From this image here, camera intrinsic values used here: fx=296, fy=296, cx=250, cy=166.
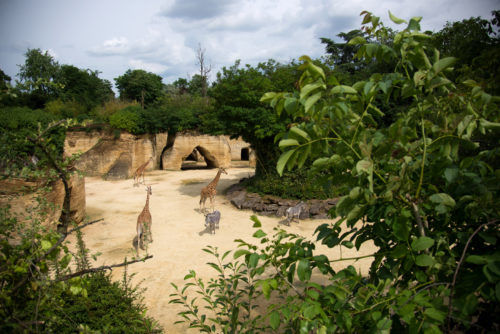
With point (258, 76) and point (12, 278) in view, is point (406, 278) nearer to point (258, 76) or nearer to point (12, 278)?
point (12, 278)

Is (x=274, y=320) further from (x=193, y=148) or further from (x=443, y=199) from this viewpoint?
(x=193, y=148)

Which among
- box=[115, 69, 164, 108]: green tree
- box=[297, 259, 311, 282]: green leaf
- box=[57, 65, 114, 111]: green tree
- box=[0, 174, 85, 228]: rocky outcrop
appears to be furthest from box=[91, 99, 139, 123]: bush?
box=[297, 259, 311, 282]: green leaf

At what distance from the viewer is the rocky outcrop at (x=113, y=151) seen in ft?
55.9

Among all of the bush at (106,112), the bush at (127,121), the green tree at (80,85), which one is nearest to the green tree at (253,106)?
the bush at (127,121)

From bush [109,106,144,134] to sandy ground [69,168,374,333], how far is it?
518 cm

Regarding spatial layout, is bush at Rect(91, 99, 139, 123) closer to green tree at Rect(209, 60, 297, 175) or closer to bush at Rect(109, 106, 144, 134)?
bush at Rect(109, 106, 144, 134)

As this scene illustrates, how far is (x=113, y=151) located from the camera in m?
18.0

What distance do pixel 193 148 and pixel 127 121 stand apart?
4422 mm

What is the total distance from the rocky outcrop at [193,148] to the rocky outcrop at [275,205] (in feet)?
30.5

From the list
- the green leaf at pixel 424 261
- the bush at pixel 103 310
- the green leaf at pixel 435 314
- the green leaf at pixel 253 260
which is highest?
the green leaf at pixel 424 261

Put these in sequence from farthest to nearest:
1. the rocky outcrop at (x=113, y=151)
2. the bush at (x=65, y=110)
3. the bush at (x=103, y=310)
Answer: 1. the bush at (x=65, y=110)
2. the rocky outcrop at (x=113, y=151)
3. the bush at (x=103, y=310)

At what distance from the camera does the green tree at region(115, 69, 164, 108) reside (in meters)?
35.6

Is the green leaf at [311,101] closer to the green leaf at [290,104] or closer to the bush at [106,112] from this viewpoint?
the green leaf at [290,104]

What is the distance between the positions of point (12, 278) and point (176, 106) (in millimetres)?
21200
